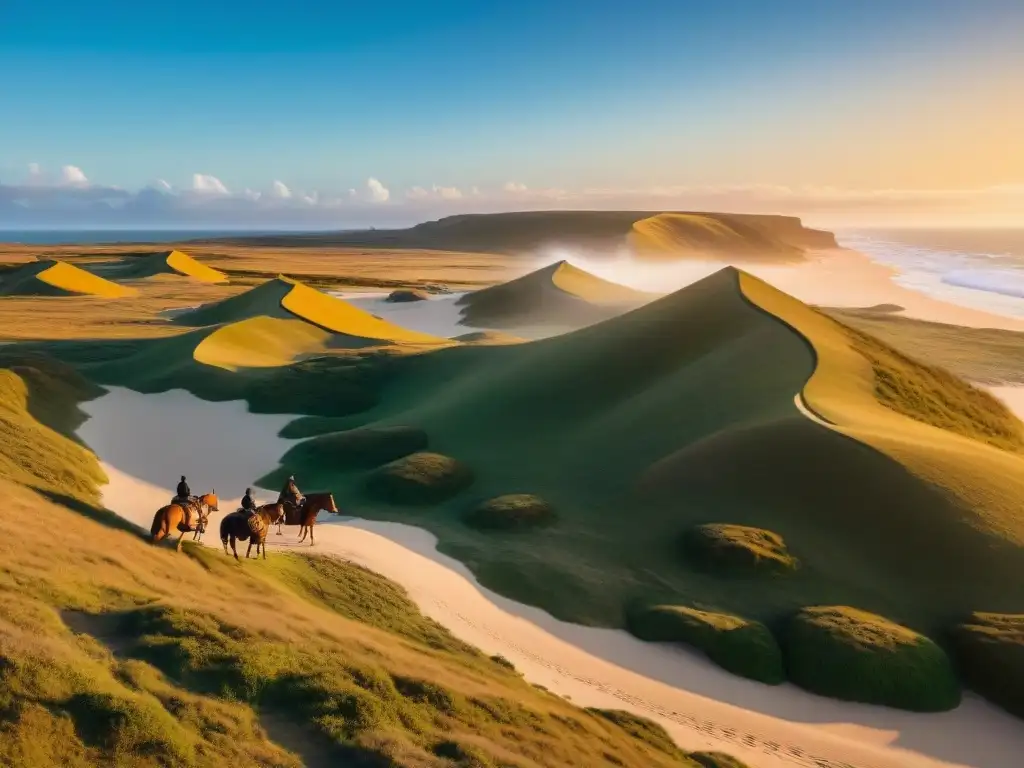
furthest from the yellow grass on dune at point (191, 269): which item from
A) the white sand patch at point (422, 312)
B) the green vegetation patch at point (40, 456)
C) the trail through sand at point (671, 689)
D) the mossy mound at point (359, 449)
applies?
the trail through sand at point (671, 689)

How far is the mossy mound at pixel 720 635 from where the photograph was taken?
23.0m

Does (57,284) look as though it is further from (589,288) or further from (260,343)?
(589,288)

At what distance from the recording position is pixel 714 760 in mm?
17547

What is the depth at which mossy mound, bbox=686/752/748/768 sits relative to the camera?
17359mm

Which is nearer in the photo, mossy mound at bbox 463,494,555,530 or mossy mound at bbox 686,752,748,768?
mossy mound at bbox 686,752,748,768

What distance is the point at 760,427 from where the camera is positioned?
113 feet

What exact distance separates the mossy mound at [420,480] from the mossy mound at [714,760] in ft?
63.4

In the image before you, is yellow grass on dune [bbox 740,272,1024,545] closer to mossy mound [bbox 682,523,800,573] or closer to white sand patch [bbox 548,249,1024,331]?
mossy mound [bbox 682,523,800,573]

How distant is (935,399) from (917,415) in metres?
4.18

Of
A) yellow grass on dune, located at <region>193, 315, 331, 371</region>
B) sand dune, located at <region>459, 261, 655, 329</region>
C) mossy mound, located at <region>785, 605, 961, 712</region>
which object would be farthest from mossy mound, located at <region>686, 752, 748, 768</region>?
sand dune, located at <region>459, 261, 655, 329</region>

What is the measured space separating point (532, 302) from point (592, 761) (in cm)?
9828

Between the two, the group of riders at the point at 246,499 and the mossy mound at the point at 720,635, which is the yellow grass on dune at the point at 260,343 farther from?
the mossy mound at the point at 720,635

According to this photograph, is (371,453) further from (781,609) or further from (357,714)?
(357,714)

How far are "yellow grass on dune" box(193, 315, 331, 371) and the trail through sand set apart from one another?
30.8 meters
